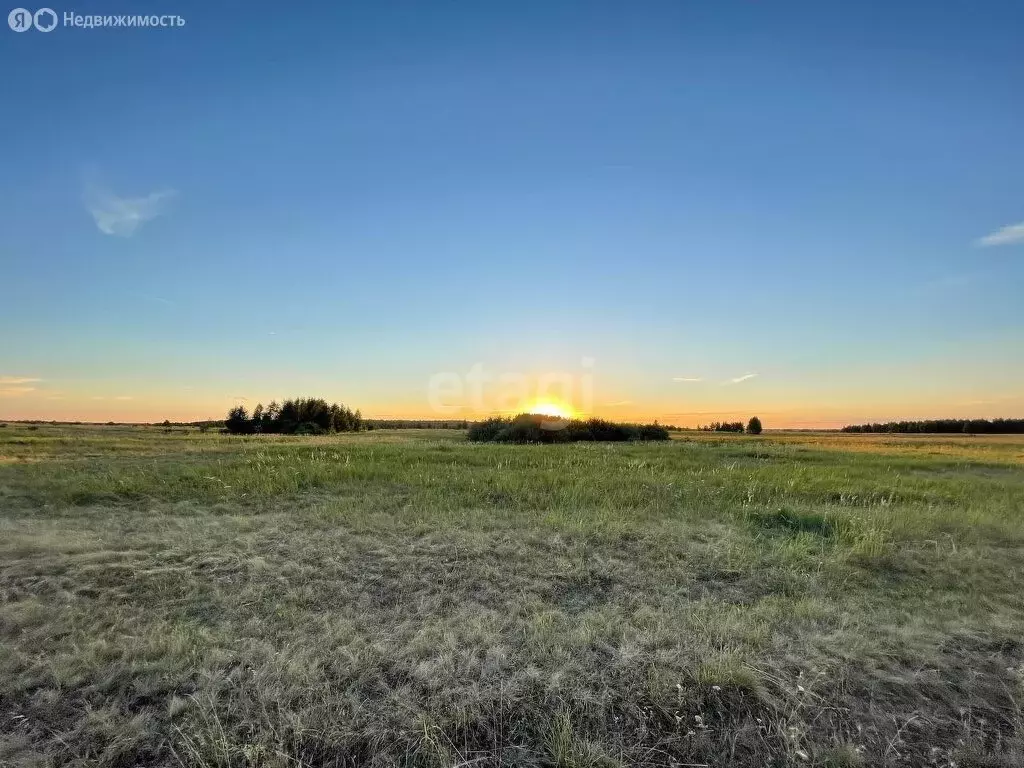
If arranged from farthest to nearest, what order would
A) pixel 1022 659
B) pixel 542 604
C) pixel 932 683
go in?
1. pixel 542 604
2. pixel 1022 659
3. pixel 932 683

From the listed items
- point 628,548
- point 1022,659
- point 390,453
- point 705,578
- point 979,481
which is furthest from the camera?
point 390,453

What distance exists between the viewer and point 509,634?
5242 millimetres

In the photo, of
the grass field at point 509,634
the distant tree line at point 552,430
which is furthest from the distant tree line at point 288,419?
the grass field at point 509,634

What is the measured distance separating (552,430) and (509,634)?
105 ft

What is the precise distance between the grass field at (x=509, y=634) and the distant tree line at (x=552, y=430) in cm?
2516

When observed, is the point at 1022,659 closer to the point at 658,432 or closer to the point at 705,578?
the point at 705,578

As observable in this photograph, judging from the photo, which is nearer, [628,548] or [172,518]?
[628,548]

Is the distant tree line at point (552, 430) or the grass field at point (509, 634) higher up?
the distant tree line at point (552, 430)

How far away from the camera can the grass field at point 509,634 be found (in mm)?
3834

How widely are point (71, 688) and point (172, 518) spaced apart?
636 centimetres

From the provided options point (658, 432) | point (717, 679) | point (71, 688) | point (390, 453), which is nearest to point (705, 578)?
point (717, 679)

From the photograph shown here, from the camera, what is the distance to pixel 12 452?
22.7 metres

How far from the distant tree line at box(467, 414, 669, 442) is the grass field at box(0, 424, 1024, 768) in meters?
25.2

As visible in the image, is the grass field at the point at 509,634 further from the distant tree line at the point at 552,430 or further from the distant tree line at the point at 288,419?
the distant tree line at the point at 288,419
